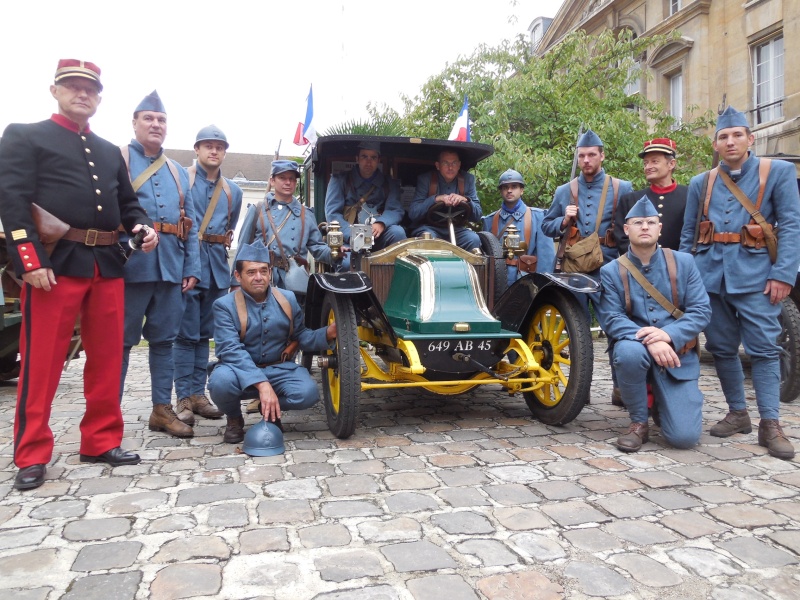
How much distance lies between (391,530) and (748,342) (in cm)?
262

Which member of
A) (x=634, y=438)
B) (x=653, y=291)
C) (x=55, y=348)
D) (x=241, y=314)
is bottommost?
(x=634, y=438)

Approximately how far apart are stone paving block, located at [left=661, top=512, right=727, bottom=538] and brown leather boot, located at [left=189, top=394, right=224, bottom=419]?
10.5 feet

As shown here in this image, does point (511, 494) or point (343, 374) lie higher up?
point (343, 374)

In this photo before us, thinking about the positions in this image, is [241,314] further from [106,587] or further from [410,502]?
[106,587]

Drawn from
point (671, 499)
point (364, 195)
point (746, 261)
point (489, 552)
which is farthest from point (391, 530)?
point (364, 195)

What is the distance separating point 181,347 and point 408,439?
6.26ft

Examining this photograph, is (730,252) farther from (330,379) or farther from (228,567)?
(228,567)

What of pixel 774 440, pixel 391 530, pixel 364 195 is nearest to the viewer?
pixel 391 530

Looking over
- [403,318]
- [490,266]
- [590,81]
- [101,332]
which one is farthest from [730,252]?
[590,81]

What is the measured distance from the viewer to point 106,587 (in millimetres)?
2227

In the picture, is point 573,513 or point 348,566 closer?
point 348,566

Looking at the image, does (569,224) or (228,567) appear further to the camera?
(569,224)

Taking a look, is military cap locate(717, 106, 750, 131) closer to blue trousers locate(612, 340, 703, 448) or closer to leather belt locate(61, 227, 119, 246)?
blue trousers locate(612, 340, 703, 448)

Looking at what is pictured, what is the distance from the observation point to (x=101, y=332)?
11.9 ft
